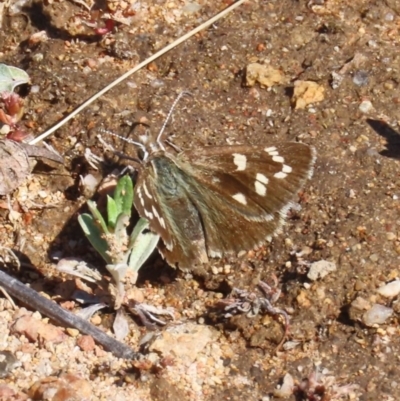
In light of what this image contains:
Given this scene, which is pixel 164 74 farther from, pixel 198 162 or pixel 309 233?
pixel 309 233

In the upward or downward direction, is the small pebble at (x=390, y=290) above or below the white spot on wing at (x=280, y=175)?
below

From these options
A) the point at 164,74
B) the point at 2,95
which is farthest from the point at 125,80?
the point at 2,95

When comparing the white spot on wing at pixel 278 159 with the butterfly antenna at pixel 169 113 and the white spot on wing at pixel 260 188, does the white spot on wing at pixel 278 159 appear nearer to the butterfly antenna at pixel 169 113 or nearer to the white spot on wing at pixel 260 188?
the white spot on wing at pixel 260 188

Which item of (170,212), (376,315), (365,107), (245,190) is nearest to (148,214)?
(170,212)

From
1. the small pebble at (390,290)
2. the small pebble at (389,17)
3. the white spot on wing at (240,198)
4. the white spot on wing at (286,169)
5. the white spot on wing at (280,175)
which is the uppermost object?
the small pebble at (389,17)

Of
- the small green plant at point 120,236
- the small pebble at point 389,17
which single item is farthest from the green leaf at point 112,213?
the small pebble at point 389,17

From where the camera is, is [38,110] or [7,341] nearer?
[7,341]
